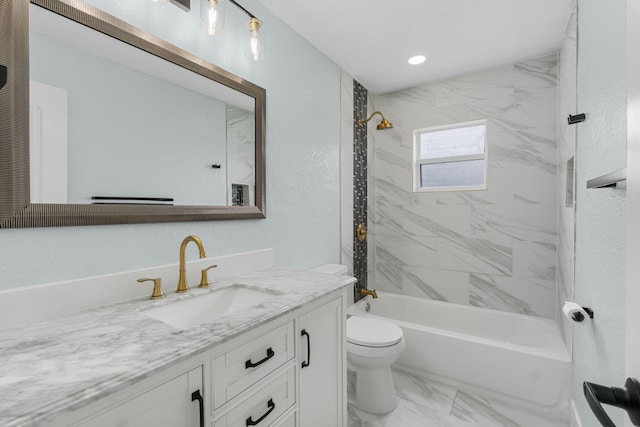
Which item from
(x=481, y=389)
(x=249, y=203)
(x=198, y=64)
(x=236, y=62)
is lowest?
(x=481, y=389)

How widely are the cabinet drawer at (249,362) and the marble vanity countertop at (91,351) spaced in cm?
8

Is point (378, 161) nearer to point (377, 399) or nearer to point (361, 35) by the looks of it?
point (361, 35)

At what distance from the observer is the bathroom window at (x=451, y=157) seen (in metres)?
2.76

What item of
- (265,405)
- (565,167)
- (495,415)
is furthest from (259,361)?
(565,167)

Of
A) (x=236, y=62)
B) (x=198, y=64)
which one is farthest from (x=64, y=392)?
(x=236, y=62)

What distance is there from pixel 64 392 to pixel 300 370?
2.57ft

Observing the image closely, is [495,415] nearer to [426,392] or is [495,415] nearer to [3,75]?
[426,392]

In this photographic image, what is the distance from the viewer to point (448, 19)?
6.40 feet

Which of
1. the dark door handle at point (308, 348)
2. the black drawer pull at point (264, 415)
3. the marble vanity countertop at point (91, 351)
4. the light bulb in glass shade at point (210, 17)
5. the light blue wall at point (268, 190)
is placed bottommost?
the black drawer pull at point (264, 415)

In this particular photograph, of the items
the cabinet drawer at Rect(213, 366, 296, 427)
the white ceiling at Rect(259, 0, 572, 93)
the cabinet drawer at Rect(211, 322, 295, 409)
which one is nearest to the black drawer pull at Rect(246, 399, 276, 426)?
the cabinet drawer at Rect(213, 366, 296, 427)

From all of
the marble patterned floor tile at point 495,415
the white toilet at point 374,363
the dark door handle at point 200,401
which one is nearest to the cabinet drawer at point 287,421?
the dark door handle at point 200,401

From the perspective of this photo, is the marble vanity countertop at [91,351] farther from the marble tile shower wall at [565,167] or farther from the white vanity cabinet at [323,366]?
the marble tile shower wall at [565,167]

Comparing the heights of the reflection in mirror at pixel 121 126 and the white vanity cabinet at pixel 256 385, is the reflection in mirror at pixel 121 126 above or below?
above

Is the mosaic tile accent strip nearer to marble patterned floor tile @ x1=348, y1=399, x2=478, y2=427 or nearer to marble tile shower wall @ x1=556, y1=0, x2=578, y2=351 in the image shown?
marble patterned floor tile @ x1=348, y1=399, x2=478, y2=427
